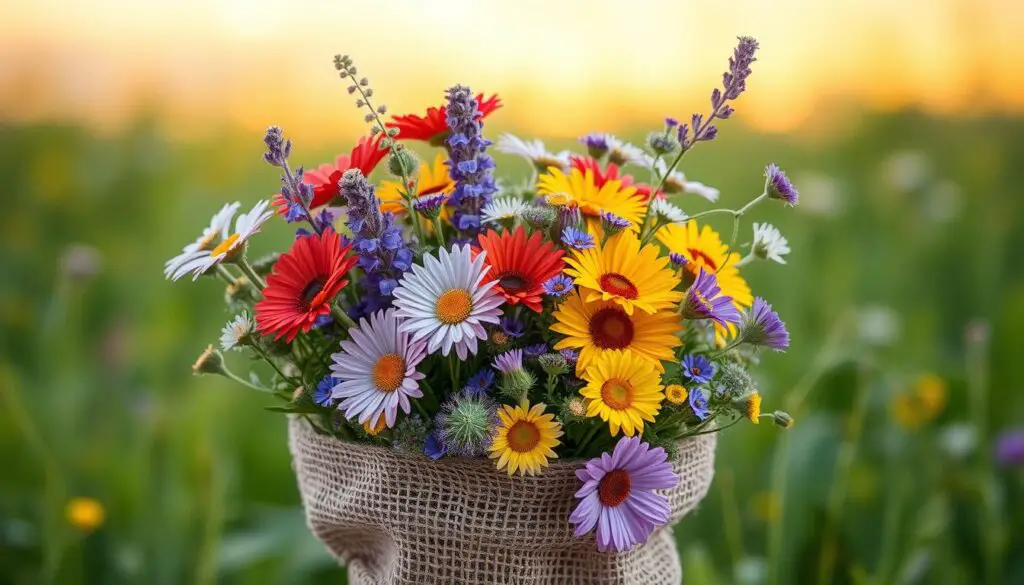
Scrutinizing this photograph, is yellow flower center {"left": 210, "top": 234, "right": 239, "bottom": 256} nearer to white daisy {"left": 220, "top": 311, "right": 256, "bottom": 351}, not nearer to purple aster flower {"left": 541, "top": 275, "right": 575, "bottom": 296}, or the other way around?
white daisy {"left": 220, "top": 311, "right": 256, "bottom": 351}

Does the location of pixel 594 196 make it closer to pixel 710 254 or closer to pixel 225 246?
pixel 710 254

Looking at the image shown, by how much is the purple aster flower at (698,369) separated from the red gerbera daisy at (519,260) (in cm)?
11

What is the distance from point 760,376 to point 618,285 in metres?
1.16

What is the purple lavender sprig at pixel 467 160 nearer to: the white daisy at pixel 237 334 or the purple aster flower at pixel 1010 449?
the white daisy at pixel 237 334

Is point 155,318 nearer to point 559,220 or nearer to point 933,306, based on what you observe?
point 559,220

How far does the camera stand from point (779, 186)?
692 mm

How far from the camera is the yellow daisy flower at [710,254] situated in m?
0.74

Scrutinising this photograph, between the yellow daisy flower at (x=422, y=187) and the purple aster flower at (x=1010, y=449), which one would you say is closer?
the yellow daisy flower at (x=422, y=187)

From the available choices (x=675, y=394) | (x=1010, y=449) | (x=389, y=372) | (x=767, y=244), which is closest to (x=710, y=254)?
(x=767, y=244)

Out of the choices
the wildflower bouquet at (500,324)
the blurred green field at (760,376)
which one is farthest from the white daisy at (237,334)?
the blurred green field at (760,376)

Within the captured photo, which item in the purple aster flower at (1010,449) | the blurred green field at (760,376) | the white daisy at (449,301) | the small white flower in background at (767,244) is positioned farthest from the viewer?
the purple aster flower at (1010,449)

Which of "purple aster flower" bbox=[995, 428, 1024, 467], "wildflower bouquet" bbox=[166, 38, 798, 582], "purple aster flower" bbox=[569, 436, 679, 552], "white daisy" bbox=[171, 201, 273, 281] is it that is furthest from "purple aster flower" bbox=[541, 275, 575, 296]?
"purple aster flower" bbox=[995, 428, 1024, 467]

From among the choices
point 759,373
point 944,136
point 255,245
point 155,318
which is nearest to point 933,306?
point 944,136

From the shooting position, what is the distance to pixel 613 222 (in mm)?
676
